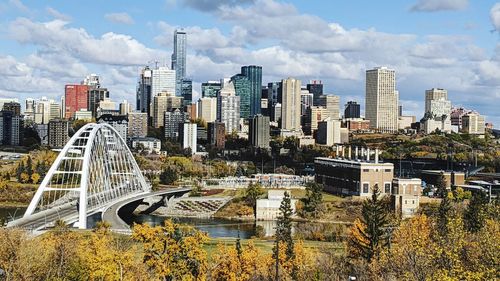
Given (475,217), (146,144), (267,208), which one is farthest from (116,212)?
(146,144)

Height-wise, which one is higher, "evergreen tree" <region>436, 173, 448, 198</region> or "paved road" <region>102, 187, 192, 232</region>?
"evergreen tree" <region>436, 173, 448, 198</region>

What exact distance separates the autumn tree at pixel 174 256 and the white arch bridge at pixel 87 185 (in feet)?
59.7

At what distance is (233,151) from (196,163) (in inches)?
1673

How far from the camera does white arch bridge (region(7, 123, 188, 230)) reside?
201 feet

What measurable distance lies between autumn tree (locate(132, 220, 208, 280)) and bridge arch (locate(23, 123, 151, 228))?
79.6ft

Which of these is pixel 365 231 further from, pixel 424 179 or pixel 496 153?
pixel 496 153

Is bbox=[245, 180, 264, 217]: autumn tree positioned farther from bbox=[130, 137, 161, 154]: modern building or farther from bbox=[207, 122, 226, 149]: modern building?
bbox=[207, 122, 226, 149]: modern building

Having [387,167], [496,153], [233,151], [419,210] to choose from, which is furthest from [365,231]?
[233,151]

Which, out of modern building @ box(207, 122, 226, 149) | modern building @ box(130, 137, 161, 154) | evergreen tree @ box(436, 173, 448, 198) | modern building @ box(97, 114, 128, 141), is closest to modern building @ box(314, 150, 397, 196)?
evergreen tree @ box(436, 173, 448, 198)

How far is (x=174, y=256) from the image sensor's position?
119 feet

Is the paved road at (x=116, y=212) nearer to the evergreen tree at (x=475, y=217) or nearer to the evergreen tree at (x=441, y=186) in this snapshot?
the evergreen tree at (x=475, y=217)

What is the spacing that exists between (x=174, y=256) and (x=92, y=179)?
185 feet

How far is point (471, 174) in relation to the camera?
109 metres

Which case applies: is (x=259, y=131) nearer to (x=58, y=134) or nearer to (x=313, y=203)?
(x=58, y=134)
